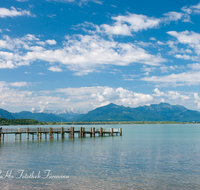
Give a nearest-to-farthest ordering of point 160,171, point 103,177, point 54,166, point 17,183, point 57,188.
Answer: point 57,188, point 17,183, point 103,177, point 160,171, point 54,166

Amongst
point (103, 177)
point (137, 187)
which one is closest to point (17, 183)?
point (103, 177)

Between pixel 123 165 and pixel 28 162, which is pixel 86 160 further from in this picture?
pixel 28 162

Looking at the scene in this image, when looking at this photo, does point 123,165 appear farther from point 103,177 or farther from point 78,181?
point 78,181

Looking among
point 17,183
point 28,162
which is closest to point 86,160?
point 28,162

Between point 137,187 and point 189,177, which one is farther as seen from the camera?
point 189,177

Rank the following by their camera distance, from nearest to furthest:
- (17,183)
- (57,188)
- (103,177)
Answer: (57,188), (17,183), (103,177)

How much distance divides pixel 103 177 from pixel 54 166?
31.9ft

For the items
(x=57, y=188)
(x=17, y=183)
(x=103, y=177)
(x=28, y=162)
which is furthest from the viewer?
(x=28, y=162)

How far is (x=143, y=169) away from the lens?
3253cm

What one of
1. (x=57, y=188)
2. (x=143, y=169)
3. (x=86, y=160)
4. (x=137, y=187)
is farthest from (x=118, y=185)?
(x=86, y=160)

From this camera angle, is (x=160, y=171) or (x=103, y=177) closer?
(x=103, y=177)

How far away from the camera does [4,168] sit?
32.2m

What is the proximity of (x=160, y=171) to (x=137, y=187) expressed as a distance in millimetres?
8570

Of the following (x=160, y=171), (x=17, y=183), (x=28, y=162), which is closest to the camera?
(x=17, y=183)
